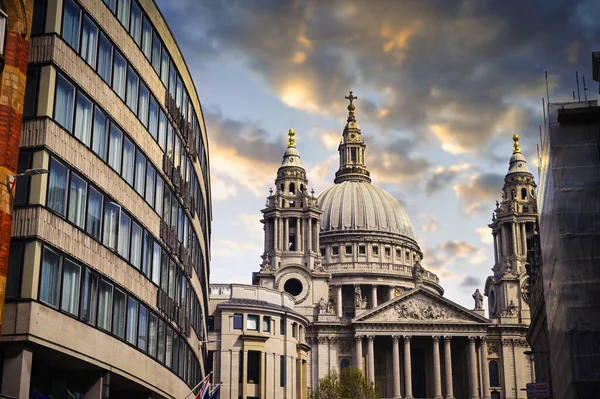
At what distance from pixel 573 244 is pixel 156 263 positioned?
2521 cm

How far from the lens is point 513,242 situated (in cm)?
15112

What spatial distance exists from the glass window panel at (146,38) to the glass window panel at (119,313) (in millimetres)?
12061

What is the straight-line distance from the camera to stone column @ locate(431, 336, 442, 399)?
138 m

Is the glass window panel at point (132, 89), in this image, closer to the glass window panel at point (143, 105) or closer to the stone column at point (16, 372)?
the glass window panel at point (143, 105)

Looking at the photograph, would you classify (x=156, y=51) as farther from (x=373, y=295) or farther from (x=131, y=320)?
(x=373, y=295)

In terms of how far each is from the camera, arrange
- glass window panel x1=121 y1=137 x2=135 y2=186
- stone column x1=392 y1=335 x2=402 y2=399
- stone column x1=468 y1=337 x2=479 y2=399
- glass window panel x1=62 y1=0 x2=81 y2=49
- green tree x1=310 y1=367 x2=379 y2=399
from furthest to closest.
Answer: stone column x1=468 y1=337 x2=479 y2=399
stone column x1=392 y1=335 x2=402 y2=399
green tree x1=310 y1=367 x2=379 y2=399
glass window panel x1=121 y1=137 x2=135 y2=186
glass window panel x1=62 y1=0 x2=81 y2=49

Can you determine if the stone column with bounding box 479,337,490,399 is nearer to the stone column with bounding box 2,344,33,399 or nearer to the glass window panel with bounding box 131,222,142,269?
the glass window panel with bounding box 131,222,142,269

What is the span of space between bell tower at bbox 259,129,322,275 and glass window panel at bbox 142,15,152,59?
101m

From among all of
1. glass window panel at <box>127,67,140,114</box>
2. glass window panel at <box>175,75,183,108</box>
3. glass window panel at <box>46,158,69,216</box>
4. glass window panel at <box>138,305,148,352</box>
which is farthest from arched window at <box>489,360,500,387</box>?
glass window panel at <box>46,158,69,216</box>

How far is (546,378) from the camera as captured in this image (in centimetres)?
8525

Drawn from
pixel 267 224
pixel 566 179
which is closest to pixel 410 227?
pixel 267 224

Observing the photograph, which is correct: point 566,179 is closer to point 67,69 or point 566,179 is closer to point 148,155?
point 148,155

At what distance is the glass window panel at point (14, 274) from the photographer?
111 feet


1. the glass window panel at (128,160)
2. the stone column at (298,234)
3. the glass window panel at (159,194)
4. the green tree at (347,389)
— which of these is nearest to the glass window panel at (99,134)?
the glass window panel at (128,160)
